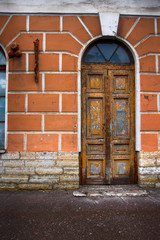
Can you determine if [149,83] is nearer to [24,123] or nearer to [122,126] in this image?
[122,126]

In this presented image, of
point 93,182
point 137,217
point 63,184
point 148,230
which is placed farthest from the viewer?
point 93,182

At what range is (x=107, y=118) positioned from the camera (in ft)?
13.2

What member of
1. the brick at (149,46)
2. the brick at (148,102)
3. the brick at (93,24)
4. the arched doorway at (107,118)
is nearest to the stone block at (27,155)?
the arched doorway at (107,118)

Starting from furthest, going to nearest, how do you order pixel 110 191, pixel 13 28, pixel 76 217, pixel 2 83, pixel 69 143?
1. pixel 2 83
2. pixel 13 28
3. pixel 69 143
4. pixel 110 191
5. pixel 76 217

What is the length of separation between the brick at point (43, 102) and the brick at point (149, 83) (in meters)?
1.99

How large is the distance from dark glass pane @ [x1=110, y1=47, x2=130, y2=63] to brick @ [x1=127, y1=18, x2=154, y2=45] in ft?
0.91

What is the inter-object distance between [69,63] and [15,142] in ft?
7.03

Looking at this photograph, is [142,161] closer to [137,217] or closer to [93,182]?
[93,182]

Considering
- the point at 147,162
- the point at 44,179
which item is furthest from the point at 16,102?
the point at 147,162

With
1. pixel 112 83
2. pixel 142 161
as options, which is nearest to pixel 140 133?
pixel 142 161

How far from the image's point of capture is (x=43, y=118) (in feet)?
12.4

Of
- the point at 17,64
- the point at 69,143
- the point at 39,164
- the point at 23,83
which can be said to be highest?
the point at 17,64

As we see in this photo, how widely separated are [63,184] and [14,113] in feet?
6.23

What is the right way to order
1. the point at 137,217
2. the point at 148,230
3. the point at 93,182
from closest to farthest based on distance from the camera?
the point at 148,230
the point at 137,217
the point at 93,182
